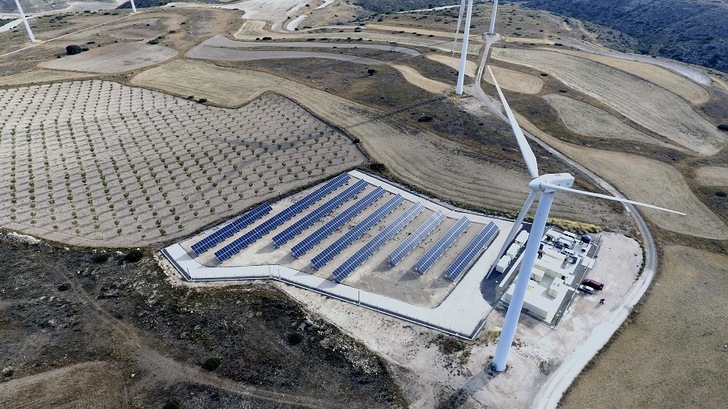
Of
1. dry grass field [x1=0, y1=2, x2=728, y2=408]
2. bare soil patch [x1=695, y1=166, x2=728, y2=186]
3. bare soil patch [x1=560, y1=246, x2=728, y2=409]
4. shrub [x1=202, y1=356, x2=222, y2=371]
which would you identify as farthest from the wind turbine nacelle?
bare soil patch [x1=695, y1=166, x2=728, y2=186]

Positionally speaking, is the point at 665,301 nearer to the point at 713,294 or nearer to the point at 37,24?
the point at 713,294

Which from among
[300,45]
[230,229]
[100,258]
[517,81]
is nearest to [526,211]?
[230,229]

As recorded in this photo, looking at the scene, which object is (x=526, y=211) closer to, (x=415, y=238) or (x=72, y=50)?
(x=415, y=238)

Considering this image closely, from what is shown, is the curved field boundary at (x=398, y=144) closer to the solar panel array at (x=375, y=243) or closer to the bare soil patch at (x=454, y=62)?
the solar panel array at (x=375, y=243)

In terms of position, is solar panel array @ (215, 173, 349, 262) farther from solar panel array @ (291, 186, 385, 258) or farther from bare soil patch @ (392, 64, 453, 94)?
bare soil patch @ (392, 64, 453, 94)

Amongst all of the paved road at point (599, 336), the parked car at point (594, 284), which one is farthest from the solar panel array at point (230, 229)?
the parked car at point (594, 284)
